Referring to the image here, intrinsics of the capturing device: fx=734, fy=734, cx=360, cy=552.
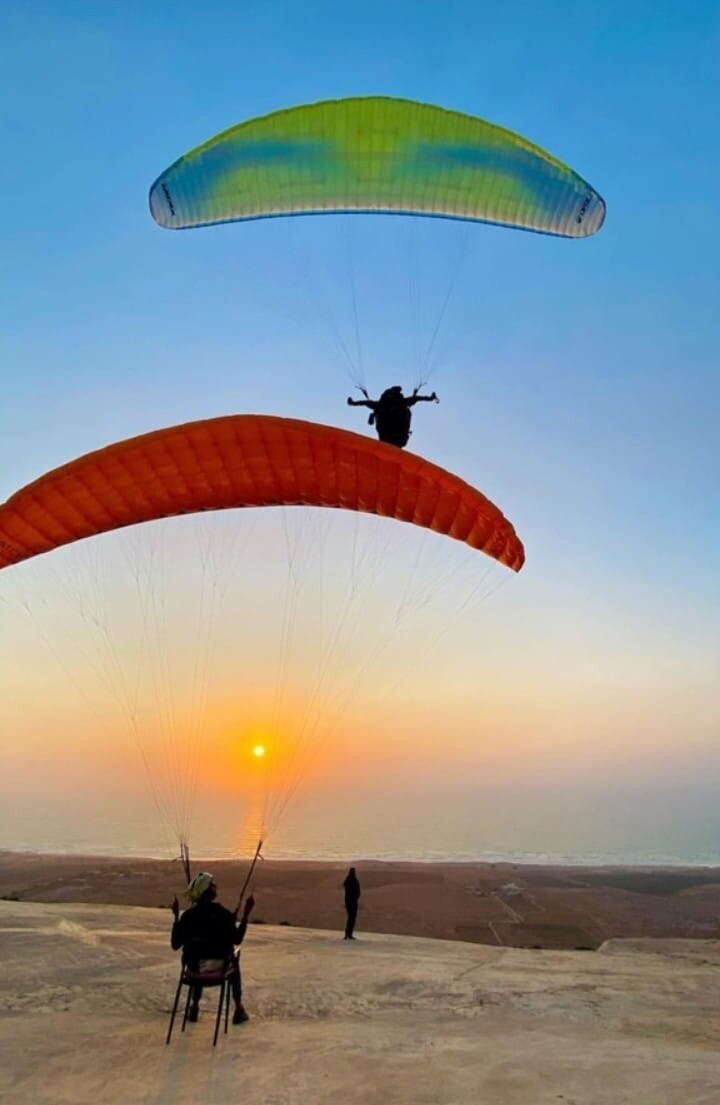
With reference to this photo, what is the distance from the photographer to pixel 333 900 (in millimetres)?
17047

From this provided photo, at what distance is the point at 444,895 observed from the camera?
1856 cm

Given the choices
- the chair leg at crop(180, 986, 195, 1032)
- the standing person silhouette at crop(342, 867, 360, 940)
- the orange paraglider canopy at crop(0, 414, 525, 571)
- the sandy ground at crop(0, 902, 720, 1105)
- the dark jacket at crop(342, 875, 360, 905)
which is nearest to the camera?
the sandy ground at crop(0, 902, 720, 1105)

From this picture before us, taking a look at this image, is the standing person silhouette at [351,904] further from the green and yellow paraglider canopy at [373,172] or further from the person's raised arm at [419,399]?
the green and yellow paraglider canopy at [373,172]

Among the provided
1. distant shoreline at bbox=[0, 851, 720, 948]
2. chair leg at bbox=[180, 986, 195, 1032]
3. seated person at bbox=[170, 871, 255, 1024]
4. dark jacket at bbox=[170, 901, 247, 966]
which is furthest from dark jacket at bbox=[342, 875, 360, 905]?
dark jacket at bbox=[170, 901, 247, 966]

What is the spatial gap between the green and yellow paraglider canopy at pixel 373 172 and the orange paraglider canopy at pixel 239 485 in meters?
3.98

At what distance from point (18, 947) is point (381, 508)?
22.8ft

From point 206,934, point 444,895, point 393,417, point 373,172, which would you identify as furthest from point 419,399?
point 444,895

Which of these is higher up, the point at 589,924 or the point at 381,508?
the point at 381,508

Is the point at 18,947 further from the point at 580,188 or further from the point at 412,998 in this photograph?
the point at 580,188

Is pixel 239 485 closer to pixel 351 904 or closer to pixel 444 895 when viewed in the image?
pixel 351 904

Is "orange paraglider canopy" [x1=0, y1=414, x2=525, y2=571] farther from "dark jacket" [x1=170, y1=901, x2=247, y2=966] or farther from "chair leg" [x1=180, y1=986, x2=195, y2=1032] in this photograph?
"chair leg" [x1=180, y1=986, x2=195, y2=1032]

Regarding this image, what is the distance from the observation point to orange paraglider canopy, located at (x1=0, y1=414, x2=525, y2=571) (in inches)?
291

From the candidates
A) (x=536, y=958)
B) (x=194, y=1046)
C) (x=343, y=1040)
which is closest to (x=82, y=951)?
(x=194, y=1046)

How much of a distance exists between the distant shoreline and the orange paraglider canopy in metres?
8.79
